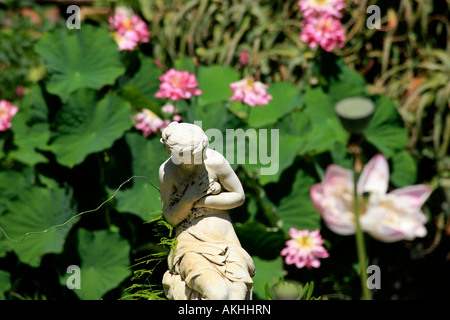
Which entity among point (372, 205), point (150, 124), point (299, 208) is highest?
point (150, 124)

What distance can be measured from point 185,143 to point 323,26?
1.74 meters

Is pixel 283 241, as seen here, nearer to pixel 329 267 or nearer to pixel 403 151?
pixel 329 267

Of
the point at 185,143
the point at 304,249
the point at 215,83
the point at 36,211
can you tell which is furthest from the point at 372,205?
the point at 215,83

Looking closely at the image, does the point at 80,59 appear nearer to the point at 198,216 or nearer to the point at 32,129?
the point at 32,129

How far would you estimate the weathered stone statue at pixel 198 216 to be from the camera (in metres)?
1.67

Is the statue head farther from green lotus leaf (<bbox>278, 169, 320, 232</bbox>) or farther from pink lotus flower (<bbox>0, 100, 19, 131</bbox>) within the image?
pink lotus flower (<bbox>0, 100, 19, 131</bbox>)

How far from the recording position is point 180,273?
177cm

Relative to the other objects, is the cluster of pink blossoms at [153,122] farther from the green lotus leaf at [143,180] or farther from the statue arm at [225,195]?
the statue arm at [225,195]

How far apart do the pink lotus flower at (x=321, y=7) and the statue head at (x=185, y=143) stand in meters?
1.75

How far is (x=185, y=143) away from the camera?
1.65 metres

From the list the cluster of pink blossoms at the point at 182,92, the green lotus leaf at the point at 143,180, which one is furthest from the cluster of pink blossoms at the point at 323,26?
the green lotus leaf at the point at 143,180

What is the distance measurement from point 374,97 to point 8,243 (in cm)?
179
